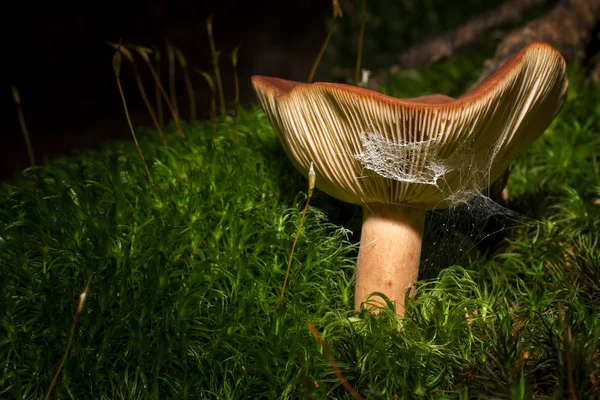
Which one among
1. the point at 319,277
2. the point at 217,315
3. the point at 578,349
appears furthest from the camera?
the point at 319,277

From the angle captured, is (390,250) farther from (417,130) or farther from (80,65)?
(80,65)

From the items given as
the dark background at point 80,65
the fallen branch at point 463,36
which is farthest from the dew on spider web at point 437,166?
the dark background at point 80,65

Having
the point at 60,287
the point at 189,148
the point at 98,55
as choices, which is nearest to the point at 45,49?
the point at 98,55

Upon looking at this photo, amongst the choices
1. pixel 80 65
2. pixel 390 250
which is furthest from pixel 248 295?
pixel 80 65

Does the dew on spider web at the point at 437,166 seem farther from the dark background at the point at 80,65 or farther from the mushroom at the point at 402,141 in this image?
the dark background at the point at 80,65

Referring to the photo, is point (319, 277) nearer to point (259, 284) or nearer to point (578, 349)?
point (259, 284)

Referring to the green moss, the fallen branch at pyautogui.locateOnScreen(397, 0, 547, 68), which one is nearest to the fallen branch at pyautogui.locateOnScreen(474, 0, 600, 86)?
the fallen branch at pyautogui.locateOnScreen(397, 0, 547, 68)

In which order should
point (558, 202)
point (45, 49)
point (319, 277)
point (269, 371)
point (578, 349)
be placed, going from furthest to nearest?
point (45, 49)
point (558, 202)
point (319, 277)
point (269, 371)
point (578, 349)
